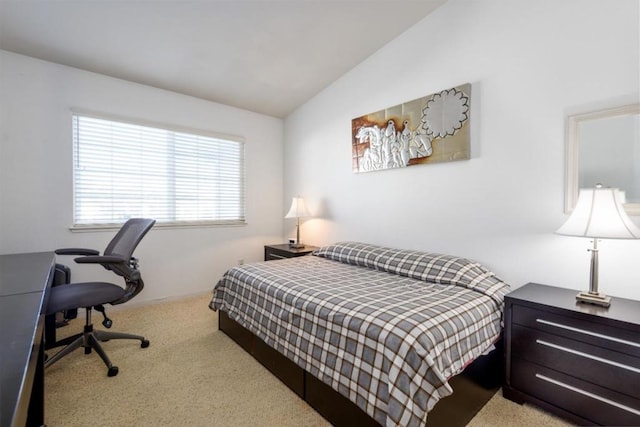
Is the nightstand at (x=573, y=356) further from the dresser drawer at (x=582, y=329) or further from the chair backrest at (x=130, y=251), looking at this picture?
the chair backrest at (x=130, y=251)

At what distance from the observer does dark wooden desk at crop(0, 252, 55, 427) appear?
657 mm

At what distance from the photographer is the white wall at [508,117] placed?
1.80 m

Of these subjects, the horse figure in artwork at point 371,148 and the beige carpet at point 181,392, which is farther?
the horse figure in artwork at point 371,148

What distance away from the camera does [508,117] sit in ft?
7.21

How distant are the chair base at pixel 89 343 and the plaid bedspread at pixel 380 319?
2.41ft

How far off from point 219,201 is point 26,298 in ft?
8.75

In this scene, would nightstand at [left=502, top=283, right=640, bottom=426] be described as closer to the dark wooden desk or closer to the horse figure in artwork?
the horse figure in artwork

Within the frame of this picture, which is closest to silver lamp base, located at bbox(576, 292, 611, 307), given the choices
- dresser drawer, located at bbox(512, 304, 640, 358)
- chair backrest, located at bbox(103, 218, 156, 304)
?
dresser drawer, located at bbox(512, 304, 640, 358)

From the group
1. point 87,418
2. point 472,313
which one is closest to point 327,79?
point 472,313

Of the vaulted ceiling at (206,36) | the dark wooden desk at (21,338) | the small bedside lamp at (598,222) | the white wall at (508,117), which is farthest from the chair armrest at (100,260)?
the small bedside lamp at (598,222)

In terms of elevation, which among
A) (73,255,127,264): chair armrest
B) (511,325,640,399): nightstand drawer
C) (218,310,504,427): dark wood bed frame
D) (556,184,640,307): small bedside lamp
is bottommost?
(218,310,504,427): dark wood bed frame

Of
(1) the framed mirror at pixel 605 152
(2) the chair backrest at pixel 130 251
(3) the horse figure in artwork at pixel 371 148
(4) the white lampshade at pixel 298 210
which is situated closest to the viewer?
(1) the framed mirror at pixel 605 152

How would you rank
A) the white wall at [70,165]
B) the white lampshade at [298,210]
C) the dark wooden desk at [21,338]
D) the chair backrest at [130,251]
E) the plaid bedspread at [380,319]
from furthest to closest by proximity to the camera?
the white lampshade at [298,210] → the white wall at [70,165] → the chair backrest at [130,251] → the plaid bedspread at [380,319] → the dark wooden desk at [21,338]

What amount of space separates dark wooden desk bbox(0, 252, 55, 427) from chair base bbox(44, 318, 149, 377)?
1.77ft
